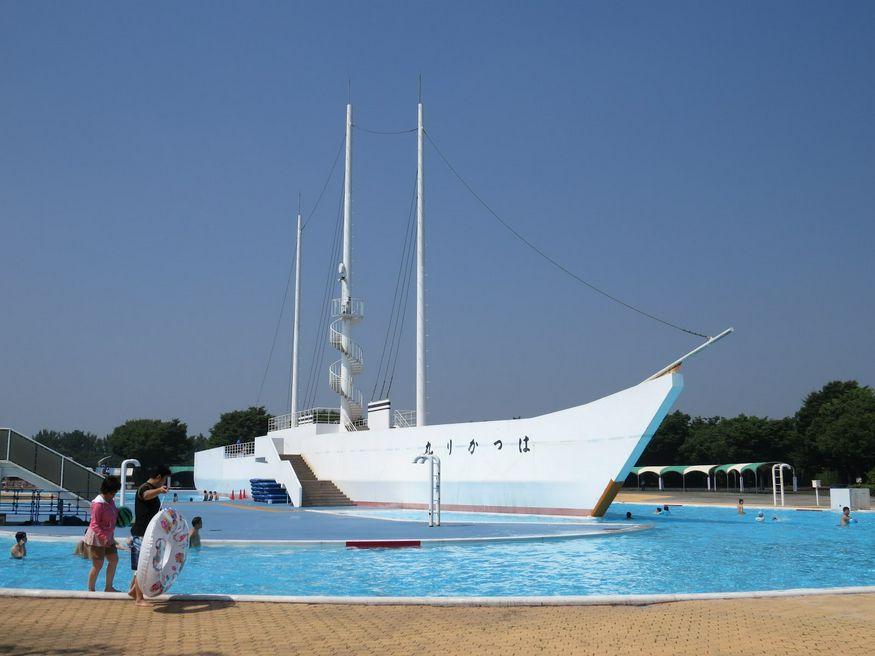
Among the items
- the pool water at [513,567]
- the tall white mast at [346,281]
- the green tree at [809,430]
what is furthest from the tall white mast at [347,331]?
the green tree at [809,430]

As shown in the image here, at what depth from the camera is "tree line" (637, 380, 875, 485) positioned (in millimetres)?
50656

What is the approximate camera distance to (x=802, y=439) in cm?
5781

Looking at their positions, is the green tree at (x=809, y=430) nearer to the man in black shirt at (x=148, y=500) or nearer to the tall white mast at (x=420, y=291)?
the tall white mast at (x=420, y=291)

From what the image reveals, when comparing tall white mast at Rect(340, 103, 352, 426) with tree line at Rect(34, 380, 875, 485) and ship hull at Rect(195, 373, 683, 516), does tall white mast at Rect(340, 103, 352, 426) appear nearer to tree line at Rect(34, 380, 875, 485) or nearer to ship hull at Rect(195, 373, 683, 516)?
ship hull at Rect(195, 373, 683, 516)

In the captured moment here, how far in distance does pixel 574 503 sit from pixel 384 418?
10301 mm

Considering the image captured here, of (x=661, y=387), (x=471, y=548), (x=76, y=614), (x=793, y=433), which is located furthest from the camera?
(x=793, y=433)

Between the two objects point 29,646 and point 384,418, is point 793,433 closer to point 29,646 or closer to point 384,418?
point 384,418

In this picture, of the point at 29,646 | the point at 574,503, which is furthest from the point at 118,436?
the point at 29,646

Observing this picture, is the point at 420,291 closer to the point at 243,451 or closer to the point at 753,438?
the point at 243,451

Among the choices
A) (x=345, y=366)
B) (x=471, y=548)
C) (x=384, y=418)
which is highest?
(x=345, y=366)

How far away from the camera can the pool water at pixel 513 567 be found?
35.7 feet

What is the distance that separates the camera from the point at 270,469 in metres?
35.4

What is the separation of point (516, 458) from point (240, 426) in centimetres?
6108

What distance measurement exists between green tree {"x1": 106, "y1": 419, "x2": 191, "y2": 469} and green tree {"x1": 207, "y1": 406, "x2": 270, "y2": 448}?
3.56m
